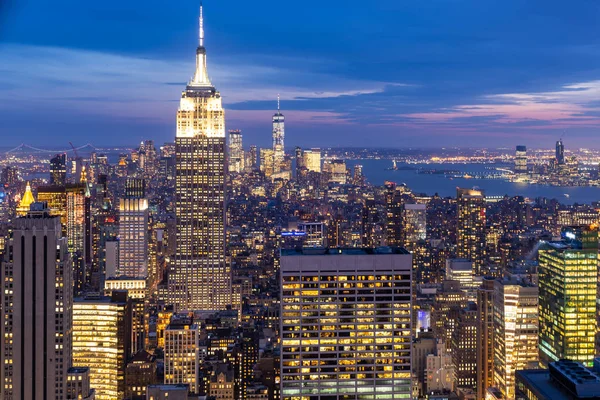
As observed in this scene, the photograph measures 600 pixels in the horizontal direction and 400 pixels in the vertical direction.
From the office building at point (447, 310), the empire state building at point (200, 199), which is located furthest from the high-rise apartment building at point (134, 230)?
the office building at point (447, 310)

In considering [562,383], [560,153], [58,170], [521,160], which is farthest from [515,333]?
[58,170]

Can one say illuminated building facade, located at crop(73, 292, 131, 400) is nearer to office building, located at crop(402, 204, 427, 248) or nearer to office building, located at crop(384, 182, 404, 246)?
office building, located at crop(384, 182, 404, 246)

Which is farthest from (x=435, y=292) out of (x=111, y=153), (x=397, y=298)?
(x=397, y=298)

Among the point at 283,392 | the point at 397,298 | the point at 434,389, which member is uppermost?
the point at 397,298

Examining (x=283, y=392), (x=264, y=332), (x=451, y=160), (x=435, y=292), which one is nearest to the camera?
(x=283, y=392)

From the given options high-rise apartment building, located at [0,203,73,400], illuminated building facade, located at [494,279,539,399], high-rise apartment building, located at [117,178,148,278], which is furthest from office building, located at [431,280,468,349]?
high-rise apartment building, located at [0,203,73,400]

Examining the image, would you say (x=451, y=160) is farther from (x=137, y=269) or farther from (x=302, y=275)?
(x=302, y=275)

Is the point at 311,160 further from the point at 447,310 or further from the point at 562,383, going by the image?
the point at 562,383
